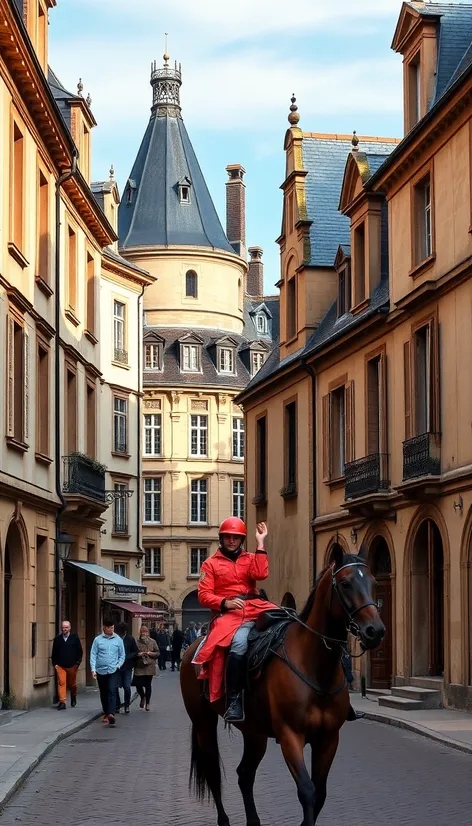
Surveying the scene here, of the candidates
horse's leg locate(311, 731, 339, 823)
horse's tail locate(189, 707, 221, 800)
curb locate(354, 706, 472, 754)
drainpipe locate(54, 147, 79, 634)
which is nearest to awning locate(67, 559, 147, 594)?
drainpipe locate(54, 147, 79, 634)

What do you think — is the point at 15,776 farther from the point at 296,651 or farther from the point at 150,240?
the point at 150,240

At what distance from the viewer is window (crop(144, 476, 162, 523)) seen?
7506cm

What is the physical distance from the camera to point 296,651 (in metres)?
10.4

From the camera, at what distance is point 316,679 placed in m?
10.2

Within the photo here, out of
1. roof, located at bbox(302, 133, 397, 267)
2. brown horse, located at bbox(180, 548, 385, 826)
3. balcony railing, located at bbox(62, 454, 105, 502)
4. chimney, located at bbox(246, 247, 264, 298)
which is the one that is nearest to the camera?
brown horse, located at bbox(180, 548, 385, 826)

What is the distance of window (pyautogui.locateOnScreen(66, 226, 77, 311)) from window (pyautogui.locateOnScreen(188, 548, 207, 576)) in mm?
42239

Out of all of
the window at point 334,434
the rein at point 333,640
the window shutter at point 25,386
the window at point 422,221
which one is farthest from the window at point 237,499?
the rein at point 333,640

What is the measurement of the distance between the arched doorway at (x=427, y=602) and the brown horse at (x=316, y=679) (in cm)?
1745

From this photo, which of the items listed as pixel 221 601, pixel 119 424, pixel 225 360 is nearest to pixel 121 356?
pixel 119 424

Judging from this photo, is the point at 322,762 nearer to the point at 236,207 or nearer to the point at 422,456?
the point at 422,456

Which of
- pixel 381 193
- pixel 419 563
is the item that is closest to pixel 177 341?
pixel 381 193

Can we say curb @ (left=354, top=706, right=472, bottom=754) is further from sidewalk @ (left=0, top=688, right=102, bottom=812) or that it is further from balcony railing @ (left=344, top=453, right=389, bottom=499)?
balcony railing @ (left=344, top=453, right=389, bottom=499)

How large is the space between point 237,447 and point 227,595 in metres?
65.8

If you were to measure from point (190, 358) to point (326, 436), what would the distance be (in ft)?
137
